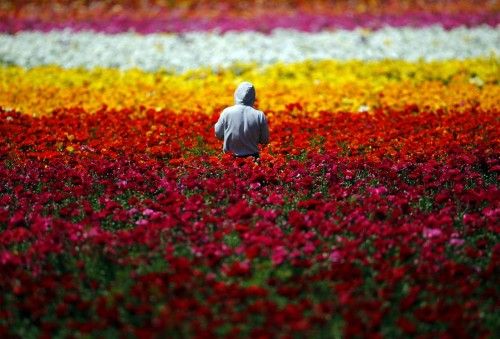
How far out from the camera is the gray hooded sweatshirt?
6660mm

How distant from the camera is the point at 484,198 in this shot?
18.3ft

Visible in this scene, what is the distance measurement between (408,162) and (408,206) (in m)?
1.14

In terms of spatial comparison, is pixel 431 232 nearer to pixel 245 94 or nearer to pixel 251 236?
pixel 251 236

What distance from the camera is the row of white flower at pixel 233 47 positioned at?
12867 millimetres


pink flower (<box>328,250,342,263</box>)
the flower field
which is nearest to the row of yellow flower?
the flower field

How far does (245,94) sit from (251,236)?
84.2 inches

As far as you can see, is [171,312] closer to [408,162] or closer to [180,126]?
[408,162]

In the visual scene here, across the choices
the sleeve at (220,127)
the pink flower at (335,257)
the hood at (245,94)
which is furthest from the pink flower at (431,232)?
the sleeve at (220,127)

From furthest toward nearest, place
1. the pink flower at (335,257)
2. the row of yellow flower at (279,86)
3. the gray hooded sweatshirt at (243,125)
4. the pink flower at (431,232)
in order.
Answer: the row of yellow flower at (279,86)
the gray hooded sweatshirt at (243,125)
the pink flower at (431,232)
the pink flower at (335,257)

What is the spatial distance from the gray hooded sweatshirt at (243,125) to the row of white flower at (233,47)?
5721 millimetres

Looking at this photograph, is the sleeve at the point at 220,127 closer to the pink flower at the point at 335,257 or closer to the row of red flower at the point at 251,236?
the row of red flower at the point at 251,236

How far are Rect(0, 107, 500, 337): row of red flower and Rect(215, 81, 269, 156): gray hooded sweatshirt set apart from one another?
0.23 metres

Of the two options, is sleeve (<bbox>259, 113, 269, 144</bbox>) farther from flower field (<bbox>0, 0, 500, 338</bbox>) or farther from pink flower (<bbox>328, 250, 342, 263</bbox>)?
pink flower (<bbox>328, 250, 342, 263</bbox>)

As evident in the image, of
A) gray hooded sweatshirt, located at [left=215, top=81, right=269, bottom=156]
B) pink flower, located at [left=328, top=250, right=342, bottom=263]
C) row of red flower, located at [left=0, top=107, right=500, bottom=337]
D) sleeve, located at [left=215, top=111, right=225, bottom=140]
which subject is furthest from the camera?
sleeve, located at [left=215, top=111, right=225, bottom=140]
